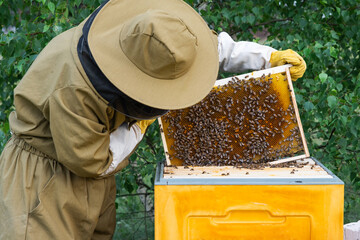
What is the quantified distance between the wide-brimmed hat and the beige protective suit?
0.59 feet

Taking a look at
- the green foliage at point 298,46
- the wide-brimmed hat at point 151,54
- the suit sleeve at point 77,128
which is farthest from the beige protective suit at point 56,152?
the green foliage at point 298,46

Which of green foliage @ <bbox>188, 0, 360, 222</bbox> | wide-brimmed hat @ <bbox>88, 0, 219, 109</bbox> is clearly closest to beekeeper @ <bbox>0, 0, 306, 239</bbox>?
wide-brimmed hat @ <bbox>88, 0, 219, 109</bbox>

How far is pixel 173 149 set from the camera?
2492mm

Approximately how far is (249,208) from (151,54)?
2.91 feet

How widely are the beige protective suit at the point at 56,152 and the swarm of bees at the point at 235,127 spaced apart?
0.38 m

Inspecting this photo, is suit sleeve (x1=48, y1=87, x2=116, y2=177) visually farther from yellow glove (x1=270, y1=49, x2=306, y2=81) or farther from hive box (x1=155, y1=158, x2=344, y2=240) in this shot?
yellow glove (x1=270, y1=49, x2=306, y2=81)

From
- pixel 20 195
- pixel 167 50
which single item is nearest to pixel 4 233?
pixel 20 195

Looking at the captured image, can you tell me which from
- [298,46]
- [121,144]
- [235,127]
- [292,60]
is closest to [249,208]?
[235,127]

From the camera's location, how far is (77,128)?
1.96 meters

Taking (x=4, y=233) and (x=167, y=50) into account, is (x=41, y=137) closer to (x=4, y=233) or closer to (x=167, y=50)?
(x=4, y=233)

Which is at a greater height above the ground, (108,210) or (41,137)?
(41,137)

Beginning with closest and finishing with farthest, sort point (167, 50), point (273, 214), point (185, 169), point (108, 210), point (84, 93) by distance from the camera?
point (167, 50) < point (84, 93) < point (273, 214) < point (185, 169) < point (108, 210)

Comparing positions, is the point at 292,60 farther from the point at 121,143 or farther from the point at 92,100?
the point at 92,100

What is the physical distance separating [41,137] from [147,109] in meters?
0.62
